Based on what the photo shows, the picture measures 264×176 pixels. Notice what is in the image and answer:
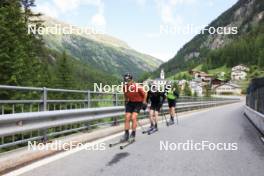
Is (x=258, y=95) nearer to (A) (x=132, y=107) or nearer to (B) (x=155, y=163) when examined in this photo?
(A) (x=132, y=107)

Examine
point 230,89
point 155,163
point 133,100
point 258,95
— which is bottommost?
point 155,163

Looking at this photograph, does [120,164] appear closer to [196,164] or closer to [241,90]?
[196,164]

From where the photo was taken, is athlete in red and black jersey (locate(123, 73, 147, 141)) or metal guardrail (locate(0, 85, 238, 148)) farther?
athlete in red and black jersey (locate(123, 73, 147, 141))

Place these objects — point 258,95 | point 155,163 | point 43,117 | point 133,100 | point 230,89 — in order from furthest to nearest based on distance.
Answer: point 230,89 → point 258,95 → point 133,100 → point 43,117 → point 155,163

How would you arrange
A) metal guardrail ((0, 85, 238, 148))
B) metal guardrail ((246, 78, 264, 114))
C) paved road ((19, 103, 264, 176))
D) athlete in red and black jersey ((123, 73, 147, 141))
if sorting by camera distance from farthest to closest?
metal guardrail ((246, 78, 264, 114)), athlete in red and black jersey ((123, 73, 147, 141)), metal guardrail ((0, 85, 238, 148)), paved road ((19, 103, 264, 176))

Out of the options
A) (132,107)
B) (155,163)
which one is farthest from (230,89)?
(155,163)

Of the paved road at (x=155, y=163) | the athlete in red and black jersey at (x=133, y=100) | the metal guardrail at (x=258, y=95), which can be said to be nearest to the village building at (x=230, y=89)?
the metal guardrail at (x=258, y=95)

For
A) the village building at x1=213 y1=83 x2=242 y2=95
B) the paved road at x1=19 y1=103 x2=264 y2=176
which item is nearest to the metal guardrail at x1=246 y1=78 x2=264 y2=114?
the paved road at x1=19 y1=103 x2=264 y2=176

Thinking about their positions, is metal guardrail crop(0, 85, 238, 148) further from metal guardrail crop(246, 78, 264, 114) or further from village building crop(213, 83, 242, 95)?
village building crop(213, 83, 242, 95)

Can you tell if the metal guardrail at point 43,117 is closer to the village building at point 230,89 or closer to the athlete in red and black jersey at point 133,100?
the athlete in red and black jersey at point 133,100

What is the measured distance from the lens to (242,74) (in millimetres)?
182000

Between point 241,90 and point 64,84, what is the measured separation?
127 meters

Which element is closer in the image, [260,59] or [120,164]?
[120,164]

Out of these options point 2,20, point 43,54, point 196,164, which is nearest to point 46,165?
point 196,164
